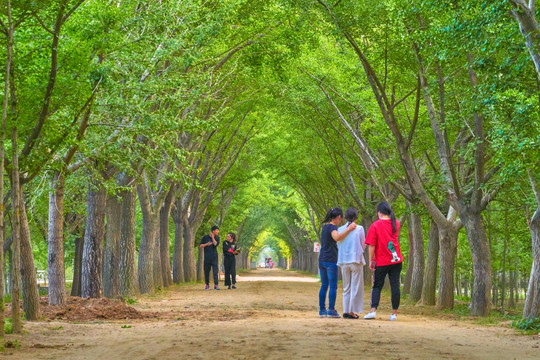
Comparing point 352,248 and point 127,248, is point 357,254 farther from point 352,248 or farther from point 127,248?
point 127,248

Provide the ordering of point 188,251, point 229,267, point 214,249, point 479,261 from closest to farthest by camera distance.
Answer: point 479,261
point 214,249
point 229,267
point 188,251

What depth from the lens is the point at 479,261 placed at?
15711 mm

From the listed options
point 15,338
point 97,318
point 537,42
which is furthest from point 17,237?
point 537,42

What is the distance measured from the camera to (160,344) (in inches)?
324

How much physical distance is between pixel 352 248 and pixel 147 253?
1211cm

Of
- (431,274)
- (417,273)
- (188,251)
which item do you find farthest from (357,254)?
(188,251)

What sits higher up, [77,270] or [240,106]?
[240,106]

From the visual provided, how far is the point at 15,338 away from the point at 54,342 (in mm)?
489

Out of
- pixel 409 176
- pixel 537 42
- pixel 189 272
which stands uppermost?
pixel 537 42

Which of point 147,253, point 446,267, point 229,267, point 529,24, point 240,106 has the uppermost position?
point 240,106

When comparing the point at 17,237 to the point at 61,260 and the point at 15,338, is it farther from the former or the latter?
the point at 61,260

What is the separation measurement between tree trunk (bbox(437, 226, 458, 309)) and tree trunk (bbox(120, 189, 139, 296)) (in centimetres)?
840

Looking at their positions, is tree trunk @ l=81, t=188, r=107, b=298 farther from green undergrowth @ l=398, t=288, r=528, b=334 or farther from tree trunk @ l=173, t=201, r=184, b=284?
tree trunk @ l=173, t=201, r=184, b=284

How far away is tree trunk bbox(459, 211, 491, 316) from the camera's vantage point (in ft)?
50.9
